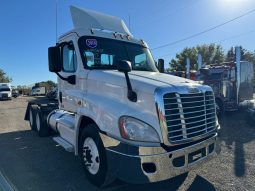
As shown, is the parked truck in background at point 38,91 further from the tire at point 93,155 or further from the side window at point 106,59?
the tire at point 93,155

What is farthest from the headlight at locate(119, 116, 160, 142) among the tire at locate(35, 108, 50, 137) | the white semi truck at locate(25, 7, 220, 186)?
the tire at locate(35, 108, 50, 137)

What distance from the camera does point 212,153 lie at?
464 centimetres

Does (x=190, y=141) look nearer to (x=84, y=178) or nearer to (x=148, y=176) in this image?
(x=148, y=176)

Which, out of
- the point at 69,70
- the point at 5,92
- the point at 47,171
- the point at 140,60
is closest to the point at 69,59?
the point at 69,70

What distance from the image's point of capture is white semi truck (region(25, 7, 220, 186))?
3859 mm

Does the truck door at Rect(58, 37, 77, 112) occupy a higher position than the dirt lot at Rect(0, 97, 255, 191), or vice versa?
the truck door at Rect(58, 37, 77, 112)

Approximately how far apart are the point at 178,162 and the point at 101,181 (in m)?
1.26

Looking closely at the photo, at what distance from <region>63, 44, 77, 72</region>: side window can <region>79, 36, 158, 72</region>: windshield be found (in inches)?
12.0

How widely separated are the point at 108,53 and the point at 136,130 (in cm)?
222

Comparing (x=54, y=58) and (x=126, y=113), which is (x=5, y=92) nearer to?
(x=54, y=58)

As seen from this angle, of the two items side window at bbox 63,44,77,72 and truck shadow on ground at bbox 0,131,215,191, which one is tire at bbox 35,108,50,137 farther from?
side window at bbox 63,44,77,72

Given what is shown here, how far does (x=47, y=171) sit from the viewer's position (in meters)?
5.54

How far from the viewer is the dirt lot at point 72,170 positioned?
15.6ft

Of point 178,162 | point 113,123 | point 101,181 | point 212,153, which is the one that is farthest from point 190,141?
point 101,181
